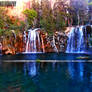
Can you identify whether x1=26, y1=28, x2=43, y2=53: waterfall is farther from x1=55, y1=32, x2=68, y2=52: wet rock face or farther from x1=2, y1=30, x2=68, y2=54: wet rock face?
x1=55, y1=32, x2=68, y2=52: wet rock face

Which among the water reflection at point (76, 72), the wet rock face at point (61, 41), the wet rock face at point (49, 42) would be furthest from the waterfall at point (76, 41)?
the water reflection at point (76, 72)

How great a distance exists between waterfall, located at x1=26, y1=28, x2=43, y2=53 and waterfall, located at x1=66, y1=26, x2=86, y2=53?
2.97 m

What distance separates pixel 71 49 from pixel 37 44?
3448 mm

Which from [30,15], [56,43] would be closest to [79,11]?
[30,15]

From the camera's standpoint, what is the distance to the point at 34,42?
16531 millimetres

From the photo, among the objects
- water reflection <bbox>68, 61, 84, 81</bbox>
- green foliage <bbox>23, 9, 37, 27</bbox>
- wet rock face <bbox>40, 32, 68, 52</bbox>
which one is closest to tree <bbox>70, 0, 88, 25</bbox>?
wet rock face <bbox>40, 32, 68, 52</bbox>

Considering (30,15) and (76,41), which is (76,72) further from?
(30,15)

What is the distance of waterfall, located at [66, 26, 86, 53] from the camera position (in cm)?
1617

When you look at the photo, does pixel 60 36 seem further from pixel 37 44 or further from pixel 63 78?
pixel 63 78

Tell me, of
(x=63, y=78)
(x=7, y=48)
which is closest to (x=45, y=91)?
(x=63, y=78)

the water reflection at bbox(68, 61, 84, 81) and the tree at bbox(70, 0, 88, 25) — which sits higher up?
the tree at bbox(70, 0, 88, 25)

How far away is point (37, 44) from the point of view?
54.0ft

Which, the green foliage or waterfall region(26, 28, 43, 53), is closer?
waterfall region(26, 28, 43, 53)

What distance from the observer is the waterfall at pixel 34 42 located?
16.3m
